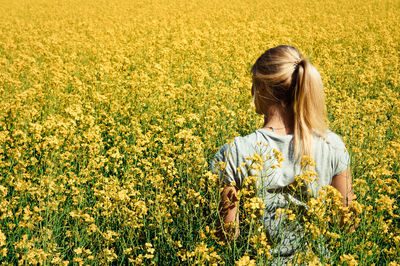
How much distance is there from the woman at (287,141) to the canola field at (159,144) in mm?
115

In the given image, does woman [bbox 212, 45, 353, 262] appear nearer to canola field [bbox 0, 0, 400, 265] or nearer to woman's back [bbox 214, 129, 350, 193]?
woman's back [bbox 214, 129, 350, 193]

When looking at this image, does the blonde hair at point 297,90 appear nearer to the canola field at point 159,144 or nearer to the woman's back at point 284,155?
the woman's back at point 284,155

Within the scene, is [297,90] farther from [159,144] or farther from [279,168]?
[159,144]

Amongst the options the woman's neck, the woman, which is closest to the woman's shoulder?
the woman

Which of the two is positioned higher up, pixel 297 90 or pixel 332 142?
pixel 297 90

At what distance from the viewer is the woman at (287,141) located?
2010 millimetres

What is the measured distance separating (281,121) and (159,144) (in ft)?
7.73

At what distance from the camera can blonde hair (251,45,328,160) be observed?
6.56ft

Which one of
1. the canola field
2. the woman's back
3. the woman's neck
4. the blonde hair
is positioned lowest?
the canola field

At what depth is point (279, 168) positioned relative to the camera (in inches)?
80.6

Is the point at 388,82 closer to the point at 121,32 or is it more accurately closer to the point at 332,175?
the point at 332,175

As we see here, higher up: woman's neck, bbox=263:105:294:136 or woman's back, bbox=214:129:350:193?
woman's neck, bbox=263:105:294:136

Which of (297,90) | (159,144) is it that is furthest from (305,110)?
(159,144)

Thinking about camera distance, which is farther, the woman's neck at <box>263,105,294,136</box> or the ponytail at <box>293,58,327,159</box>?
the woman's neck at <box>263,105,294,136</box>
